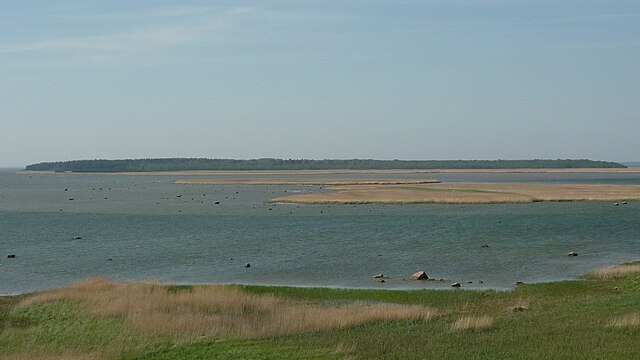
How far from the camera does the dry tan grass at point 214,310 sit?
978 inches

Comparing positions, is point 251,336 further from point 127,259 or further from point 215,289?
point 127,259

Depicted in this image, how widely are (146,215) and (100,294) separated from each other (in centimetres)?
5513

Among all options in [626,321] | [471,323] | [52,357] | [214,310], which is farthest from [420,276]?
[52,357]

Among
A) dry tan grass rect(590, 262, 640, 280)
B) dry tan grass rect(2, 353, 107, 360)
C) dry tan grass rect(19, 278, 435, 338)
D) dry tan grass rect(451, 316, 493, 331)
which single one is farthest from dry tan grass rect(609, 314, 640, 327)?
dry tan grass rect(590, 262, 640, 280)

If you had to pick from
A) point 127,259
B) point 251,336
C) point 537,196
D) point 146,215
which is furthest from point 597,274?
point 537,196

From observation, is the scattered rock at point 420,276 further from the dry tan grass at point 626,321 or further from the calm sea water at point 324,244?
the dry tan grass at point 626,321

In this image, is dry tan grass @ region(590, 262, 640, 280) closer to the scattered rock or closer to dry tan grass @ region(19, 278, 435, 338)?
the scattered rock

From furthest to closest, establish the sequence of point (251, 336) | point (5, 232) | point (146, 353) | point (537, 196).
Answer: point (537, 196), point (5, 232), point (251, 336), point (146, 353)

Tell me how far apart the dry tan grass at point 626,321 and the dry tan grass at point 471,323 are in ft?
11.2

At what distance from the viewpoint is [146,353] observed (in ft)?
72.0

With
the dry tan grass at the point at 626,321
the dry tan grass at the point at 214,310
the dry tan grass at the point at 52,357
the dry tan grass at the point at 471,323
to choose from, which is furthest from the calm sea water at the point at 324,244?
the dry tan grass at the point at 52,357

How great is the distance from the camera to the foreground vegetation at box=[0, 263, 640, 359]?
20.4 meters

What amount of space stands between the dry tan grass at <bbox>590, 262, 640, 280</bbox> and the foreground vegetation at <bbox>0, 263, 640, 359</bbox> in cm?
241

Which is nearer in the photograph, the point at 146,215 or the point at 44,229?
the point at 44,229
